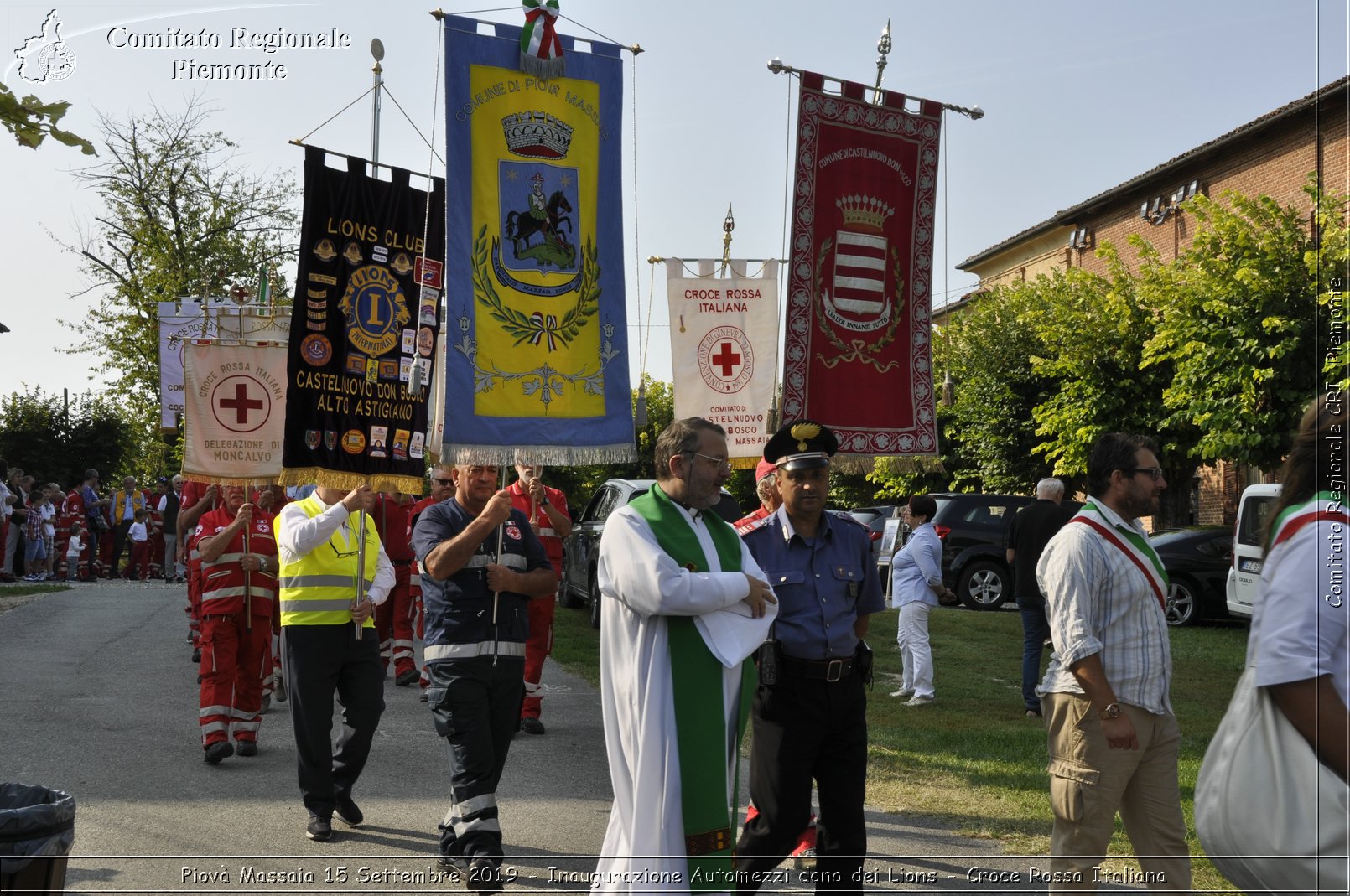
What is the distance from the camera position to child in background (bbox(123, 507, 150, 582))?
82.9 feet

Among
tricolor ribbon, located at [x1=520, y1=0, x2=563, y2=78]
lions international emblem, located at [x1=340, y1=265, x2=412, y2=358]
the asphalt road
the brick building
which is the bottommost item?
the asphalt road

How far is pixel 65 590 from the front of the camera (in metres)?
20.0

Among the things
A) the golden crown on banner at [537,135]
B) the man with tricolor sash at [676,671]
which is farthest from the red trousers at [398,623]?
the man with tricolor sash at [676,671]

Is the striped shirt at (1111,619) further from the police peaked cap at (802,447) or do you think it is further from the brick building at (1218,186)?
the brick building at (1218,186)

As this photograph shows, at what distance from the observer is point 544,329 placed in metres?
7.26

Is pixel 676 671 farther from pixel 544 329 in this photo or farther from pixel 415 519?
pixel 415 519

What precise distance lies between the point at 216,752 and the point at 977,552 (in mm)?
14579

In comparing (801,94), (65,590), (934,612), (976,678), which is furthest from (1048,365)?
(801,94)

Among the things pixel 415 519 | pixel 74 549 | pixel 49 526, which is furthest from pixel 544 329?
pixel 74 549

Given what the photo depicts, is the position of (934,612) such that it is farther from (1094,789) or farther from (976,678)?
(1094,789)

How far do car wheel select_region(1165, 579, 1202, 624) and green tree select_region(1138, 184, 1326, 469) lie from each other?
17.0 feet

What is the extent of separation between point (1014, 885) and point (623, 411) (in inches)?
131

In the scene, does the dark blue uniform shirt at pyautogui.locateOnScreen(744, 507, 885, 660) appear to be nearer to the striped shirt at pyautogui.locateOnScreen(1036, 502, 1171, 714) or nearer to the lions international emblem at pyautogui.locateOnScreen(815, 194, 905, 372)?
the striped shirt at pyautogui.locateOnScreen(1036, 502, 1171, 714)

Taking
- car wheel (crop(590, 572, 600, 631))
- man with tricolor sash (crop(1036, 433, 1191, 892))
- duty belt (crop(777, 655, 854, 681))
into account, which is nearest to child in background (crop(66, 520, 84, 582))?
car wheel (crop(590, 572, 600, 631))
